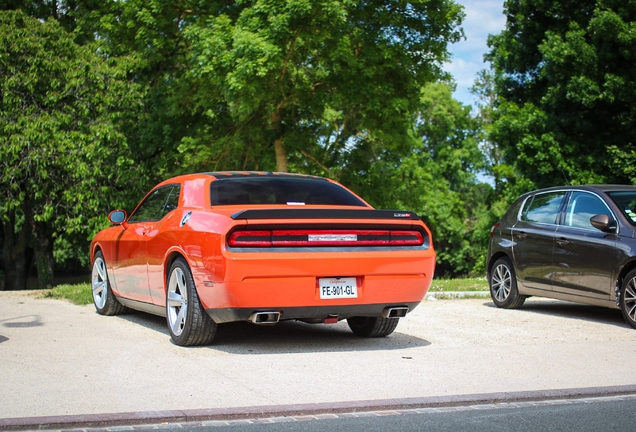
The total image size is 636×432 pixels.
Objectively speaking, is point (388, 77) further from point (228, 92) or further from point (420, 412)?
point (420, 412)

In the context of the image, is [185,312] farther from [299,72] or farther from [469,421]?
[299,72]

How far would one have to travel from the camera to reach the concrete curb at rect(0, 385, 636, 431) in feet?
16.8

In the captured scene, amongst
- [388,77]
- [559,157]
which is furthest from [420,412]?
[559,157]

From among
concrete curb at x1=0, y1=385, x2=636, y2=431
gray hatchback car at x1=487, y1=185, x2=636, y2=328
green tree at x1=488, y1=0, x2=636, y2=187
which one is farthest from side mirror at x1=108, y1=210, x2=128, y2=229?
green tree at x1=488, y1=0, x2=636, y2=187

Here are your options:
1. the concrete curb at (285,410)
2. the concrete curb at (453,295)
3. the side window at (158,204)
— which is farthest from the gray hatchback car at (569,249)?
the side window at (158,204)

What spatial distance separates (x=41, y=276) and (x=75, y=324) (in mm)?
24188

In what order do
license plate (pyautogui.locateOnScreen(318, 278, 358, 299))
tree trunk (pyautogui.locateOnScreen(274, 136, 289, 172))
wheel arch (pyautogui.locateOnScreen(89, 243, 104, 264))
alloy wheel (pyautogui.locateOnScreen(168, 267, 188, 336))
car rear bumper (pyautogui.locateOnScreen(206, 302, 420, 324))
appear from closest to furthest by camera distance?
car rear bumper (pyautogui.locateOnScreen(206, 302, 420, 324))
license plate (pyautogui.locateOnScreen(318, 278, 358, 299))
alloy wheel (pyautogui.locateOnScreen(168, 267, 188, 336))
wheel arch (pyautogui.locateOnScreen(89, 243, 104, 264))
tree trunk (pyautogui.locateOnScreen(274, 136, 289, 172))

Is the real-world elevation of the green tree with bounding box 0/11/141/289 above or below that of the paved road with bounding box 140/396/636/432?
above

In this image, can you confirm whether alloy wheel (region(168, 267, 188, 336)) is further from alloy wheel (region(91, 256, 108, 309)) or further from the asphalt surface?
alloy wheel (region(91, 256, 108, 309))

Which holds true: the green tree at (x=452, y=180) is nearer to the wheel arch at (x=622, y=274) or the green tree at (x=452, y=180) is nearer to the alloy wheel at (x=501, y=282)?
the alloy wheel at (x=501, y=282)

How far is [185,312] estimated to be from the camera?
26.2 feet

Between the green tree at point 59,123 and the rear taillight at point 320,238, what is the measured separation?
19.1 m

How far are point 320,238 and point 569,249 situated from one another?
4.63 m

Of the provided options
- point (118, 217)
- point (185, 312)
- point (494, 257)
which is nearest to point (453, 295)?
point (494, 257)
